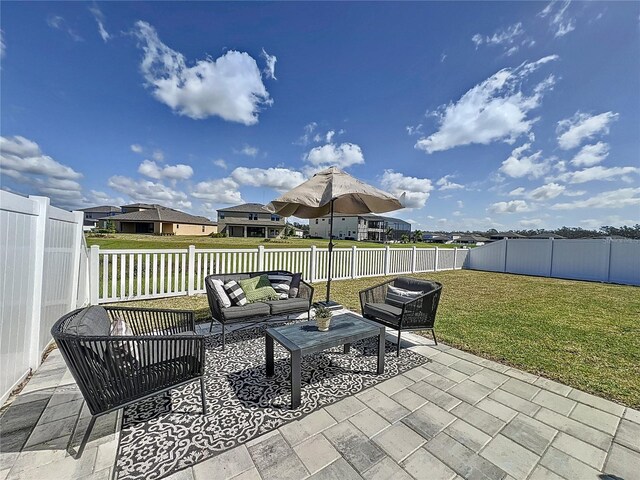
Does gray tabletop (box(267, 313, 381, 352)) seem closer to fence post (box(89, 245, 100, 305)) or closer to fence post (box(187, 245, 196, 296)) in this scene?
fence post (box(187, 245, 196, 296))

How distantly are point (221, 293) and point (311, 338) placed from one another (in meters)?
1.96

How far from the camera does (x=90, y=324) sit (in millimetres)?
2033

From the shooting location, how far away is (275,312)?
3.93 m

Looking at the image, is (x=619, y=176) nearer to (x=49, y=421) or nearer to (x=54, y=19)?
(x=49, y=421)

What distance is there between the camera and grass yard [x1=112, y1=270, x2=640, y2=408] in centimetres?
310

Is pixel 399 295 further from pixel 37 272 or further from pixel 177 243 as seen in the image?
pixel 177 243

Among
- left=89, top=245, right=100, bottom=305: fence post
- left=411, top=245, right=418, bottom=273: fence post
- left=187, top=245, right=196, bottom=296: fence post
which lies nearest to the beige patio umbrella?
left=187, top=245, right=196, bottom=296: fence post

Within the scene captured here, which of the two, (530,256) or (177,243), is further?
(177,243)

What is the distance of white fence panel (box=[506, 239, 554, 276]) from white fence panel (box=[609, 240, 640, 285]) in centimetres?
210

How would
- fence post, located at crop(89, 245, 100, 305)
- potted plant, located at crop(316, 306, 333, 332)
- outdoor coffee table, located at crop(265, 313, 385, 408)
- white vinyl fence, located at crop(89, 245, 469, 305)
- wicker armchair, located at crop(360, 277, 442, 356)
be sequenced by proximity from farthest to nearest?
white vinyl fence, located at crop(89, 245, 469, 305) → fence post, located at crop(89, 245, 100, 305) → wicker armchair, located at crop(360, 277, 442, 356) → potted plant, located at crop(316, 306, 333, 332) → outdoor coffee table, located at crop(265, 313, 385, 408)

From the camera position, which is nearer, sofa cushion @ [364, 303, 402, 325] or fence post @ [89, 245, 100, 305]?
sofa cushion @ [364, 303, 402, 325]

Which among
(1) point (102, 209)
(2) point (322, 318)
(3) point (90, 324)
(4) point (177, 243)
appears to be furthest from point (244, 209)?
(1) point (102, 209)

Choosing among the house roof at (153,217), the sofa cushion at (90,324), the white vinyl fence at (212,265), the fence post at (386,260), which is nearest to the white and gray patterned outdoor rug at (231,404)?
the sofa cushion at (90,324)

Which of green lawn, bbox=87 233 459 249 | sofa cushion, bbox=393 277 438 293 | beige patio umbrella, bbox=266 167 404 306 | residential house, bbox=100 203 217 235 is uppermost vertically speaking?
residential house, bbox=100 203 217 235
